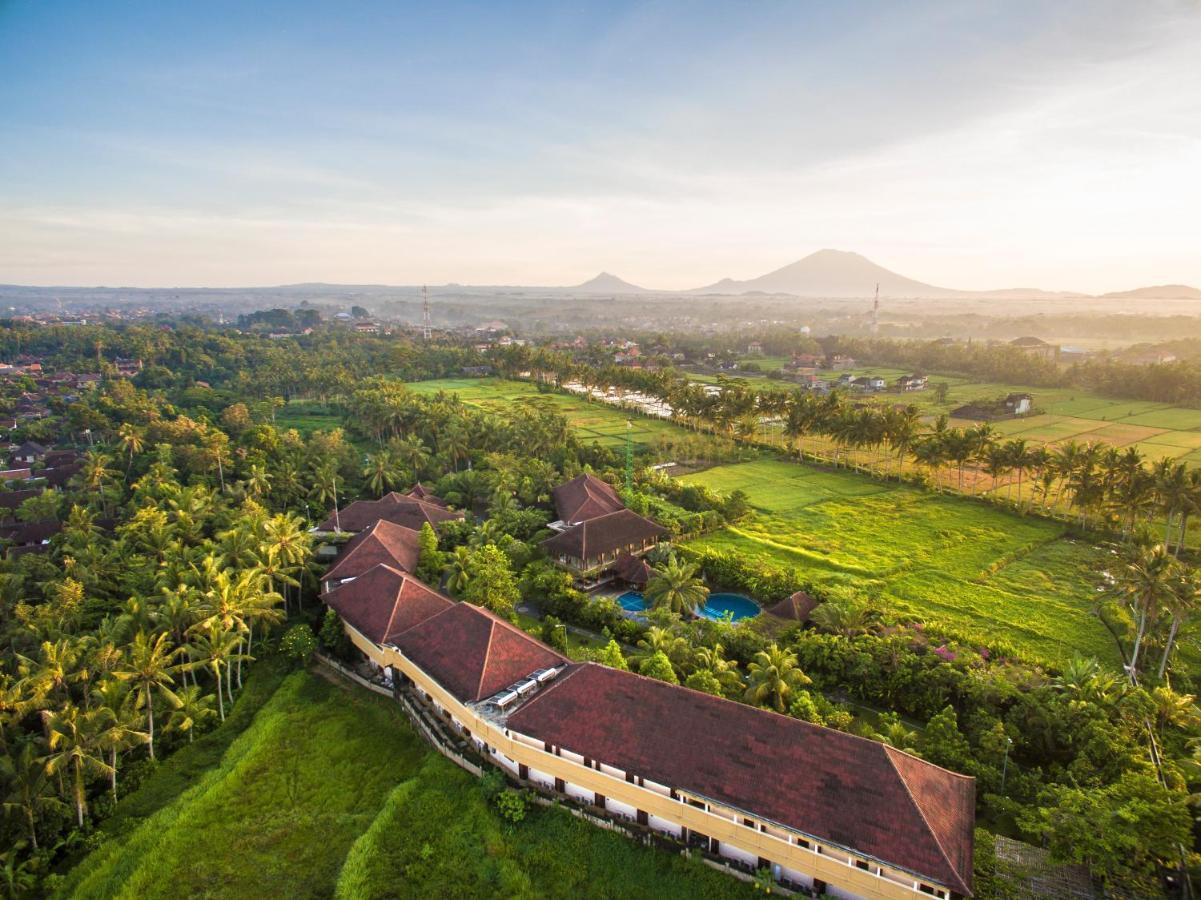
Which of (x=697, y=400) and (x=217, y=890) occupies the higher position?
(x=697, y=400)

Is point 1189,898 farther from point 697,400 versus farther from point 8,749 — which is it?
point 697,400

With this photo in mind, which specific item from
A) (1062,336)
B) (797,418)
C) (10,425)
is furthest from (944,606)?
(1062,336)

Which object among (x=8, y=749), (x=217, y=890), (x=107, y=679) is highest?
(x=107, y=679)

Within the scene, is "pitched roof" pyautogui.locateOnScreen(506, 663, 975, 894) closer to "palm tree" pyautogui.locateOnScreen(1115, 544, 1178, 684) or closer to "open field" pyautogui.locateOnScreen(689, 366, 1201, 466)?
"palm tree" pyautogui.locateOnScreen(1115, 544, 1178, 684)

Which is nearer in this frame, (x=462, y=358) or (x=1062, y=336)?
(x=462, y=358)

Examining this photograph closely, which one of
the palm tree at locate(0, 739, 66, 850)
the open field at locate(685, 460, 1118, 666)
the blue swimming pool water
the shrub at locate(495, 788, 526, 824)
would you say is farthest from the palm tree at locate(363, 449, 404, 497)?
the shrub at locate(495, 788, 526, 824)

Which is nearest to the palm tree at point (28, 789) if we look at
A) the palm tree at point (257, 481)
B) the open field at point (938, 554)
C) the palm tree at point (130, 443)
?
the palm tree at point (257, 481)

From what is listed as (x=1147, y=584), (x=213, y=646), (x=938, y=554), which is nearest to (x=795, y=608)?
(x=1147, y=584)
